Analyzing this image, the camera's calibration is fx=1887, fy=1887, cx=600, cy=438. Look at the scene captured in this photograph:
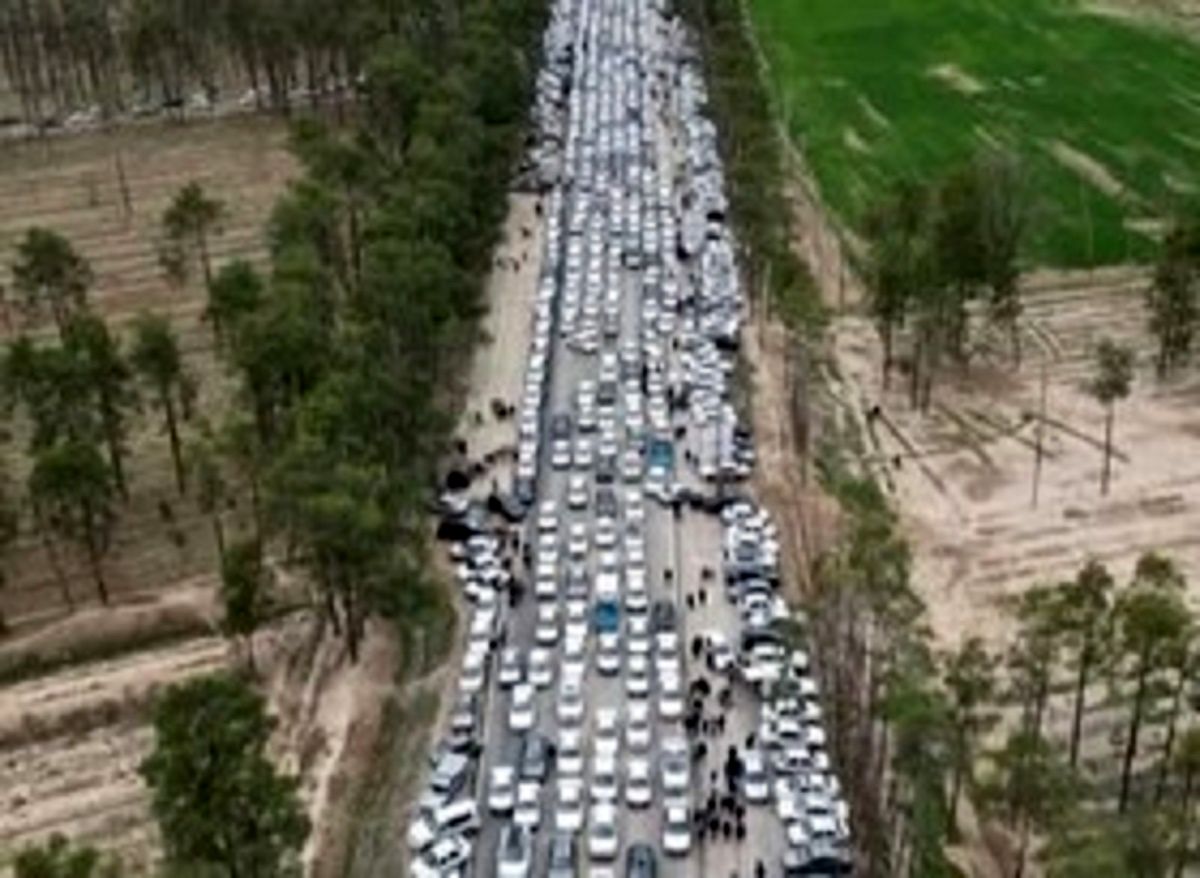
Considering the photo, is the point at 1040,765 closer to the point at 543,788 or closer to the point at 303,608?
the point at 543,788

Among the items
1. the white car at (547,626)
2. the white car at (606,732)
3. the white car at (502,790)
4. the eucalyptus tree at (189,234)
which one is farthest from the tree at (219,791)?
the eucalyptus tree at (189,234)

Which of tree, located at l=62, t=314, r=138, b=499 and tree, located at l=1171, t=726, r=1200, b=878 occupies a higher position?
tree, located at l=62, t=314, r=138, b=499

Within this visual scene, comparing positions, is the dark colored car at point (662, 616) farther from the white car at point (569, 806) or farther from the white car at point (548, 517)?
the white car at point (569, 806)

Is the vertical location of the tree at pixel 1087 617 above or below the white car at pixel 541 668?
above

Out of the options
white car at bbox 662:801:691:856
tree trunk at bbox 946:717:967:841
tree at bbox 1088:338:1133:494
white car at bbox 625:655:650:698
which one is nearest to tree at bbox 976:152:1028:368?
tree at bbox 1088:338:1133:494

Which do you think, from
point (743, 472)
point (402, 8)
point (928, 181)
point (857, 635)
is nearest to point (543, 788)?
point (857, 635)

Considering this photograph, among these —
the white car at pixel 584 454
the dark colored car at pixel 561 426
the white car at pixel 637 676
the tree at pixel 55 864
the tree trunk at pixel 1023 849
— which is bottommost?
the tree trunk at pixel 1023 849

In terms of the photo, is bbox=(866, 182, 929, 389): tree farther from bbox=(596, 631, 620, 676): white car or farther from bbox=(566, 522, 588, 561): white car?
bbox=(596, 631, 620, 676): white car
